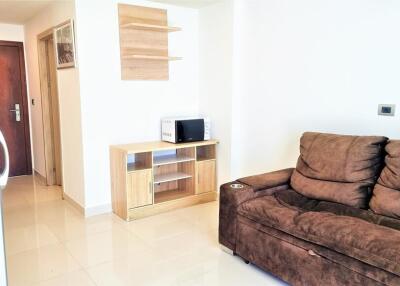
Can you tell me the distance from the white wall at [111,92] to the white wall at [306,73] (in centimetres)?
73

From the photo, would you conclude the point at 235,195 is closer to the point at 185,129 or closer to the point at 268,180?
the point at 268,180

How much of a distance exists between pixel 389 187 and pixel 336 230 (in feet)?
1.94

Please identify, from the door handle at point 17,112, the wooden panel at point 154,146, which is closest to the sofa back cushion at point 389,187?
the wooden panel at point 154,146

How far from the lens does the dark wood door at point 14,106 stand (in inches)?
198

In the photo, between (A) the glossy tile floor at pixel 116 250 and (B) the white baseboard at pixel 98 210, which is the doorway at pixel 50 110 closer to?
(A) the glossy tile floor at pixel 116 250

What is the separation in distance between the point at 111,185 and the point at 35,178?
2.08m

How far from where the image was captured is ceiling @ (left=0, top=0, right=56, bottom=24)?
3.79 m

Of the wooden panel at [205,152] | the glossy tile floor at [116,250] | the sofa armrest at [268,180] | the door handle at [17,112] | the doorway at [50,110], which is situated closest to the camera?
the glossy tile floor at [116,250]

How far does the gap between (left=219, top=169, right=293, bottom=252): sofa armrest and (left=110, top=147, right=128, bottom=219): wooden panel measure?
1152mm

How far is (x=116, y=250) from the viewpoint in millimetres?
2857

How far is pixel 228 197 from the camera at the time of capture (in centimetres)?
266

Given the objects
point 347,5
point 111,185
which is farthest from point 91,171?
point 347,5

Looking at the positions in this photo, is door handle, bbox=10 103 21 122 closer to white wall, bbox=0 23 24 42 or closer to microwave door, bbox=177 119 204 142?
white wall, bbox=0 23 24 42

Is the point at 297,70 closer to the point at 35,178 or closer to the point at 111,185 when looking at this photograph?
the point at 111,185
